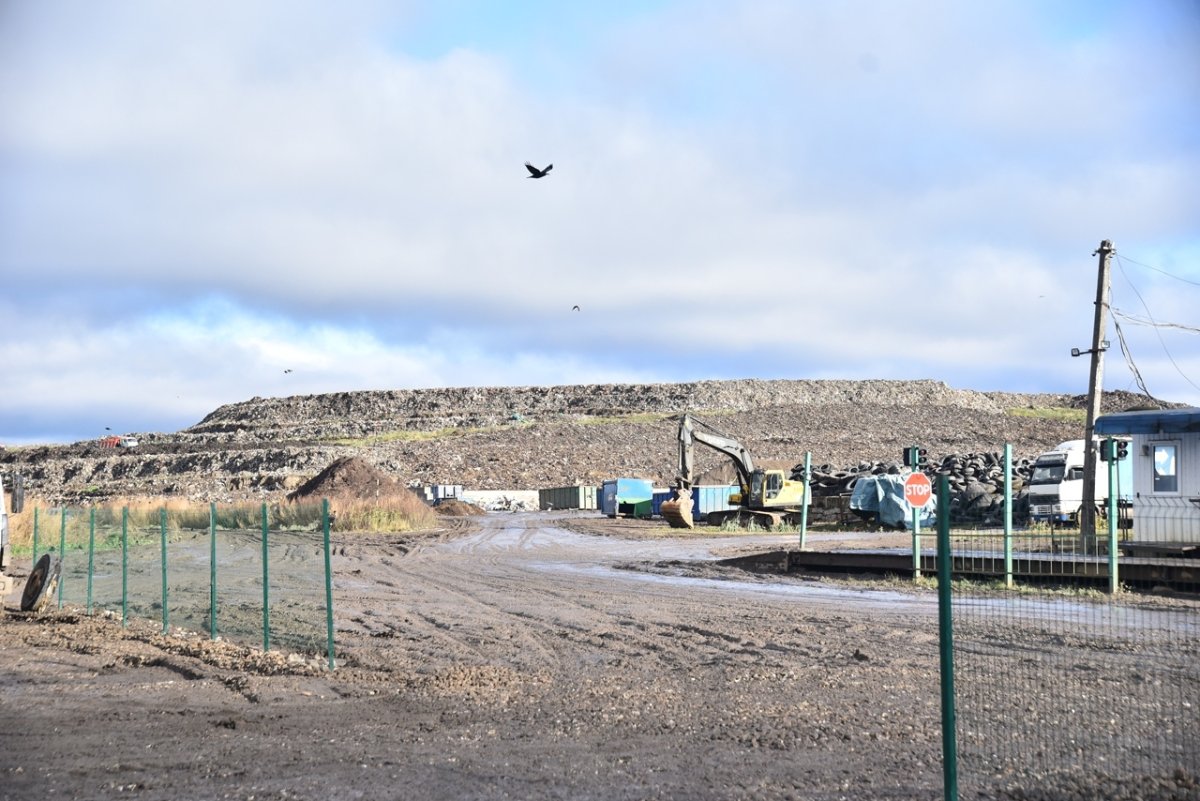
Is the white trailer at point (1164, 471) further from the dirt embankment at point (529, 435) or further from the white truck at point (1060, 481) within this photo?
the dirt embankment at point (529, 435)

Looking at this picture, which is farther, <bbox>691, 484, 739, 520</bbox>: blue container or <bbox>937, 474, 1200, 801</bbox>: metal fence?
<bbox>691, 484, 739, 520</bbox>: blue container

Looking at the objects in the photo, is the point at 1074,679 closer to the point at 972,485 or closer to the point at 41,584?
the point at 41,584

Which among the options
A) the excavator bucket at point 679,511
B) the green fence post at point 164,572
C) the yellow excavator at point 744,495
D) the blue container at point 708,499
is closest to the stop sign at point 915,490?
the green fence post at point 164,572

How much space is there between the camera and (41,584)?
1856 centimetres

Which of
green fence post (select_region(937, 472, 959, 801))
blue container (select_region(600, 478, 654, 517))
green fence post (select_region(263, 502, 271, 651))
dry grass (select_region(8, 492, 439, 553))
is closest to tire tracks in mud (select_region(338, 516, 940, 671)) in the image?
green fence post (select_region(263, 502, 271, 651))

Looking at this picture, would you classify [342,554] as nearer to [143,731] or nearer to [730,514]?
[730,514]

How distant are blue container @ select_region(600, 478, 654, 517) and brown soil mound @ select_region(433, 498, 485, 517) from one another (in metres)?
7.88

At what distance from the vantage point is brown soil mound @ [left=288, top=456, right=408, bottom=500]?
189ft

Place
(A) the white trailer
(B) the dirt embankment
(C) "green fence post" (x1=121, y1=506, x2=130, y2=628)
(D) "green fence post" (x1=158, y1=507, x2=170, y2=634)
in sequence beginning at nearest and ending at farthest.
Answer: (D) "green fence post" (x1=158, y1=507, x2=170, y2=634)
(C) "green fence post" (x1=121, y1=506, x2=130, y2=628)
(A) the white trailer
(B) the dirt embankment

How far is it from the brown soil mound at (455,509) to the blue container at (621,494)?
7879 mm

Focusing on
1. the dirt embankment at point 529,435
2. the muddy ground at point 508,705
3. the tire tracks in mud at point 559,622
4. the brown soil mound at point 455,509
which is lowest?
the brown soil mound at point 455,509

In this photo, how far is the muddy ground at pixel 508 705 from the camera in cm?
782

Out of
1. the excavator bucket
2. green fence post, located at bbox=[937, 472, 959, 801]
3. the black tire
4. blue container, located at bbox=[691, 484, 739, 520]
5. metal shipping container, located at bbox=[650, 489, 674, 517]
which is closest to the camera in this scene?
green fence post, located at bbox=[937, 472, 959, 801]

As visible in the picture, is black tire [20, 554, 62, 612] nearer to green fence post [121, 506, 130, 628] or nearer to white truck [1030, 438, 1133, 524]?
green fence post [121, 506, 130, 628]
